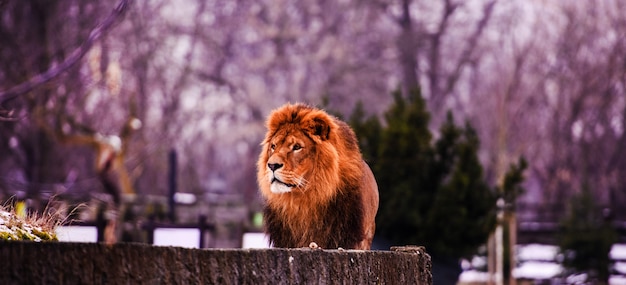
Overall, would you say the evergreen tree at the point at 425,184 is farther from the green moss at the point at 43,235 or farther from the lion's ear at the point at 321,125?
the green moss at the point at 43,235

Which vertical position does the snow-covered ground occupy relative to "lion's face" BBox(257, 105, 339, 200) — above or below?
above

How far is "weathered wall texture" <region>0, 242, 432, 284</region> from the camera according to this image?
145 inches

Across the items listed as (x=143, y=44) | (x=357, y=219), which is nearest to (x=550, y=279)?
(x=143, y=44)

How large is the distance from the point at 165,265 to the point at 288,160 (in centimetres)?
322

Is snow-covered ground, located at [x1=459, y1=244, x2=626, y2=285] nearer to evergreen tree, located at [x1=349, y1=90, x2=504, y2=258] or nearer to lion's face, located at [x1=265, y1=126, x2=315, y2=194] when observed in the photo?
evergreen tree, located at [x1=349, y1=90, x2=504, y2=258]

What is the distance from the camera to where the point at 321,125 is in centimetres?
744

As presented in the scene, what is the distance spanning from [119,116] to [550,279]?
19509 mm

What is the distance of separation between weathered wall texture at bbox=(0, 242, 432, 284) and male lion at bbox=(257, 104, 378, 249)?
136 centimetres

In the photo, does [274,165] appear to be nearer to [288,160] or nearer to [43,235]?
[288,160]

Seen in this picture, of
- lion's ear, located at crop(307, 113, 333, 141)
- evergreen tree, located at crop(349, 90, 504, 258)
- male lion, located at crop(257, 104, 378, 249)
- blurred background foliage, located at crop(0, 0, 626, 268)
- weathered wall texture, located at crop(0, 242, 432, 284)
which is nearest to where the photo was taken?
weathered wall texture, located at crop(0, 242, 432, 284)

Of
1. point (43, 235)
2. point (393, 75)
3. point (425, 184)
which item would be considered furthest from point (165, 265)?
point (393, 75)

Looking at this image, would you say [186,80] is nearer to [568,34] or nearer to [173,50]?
[173,50]

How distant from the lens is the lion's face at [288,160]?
7176 millimetres

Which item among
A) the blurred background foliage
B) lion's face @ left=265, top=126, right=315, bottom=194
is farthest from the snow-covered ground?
lion's face @ left=265, top=126, right=315, bottom=194
